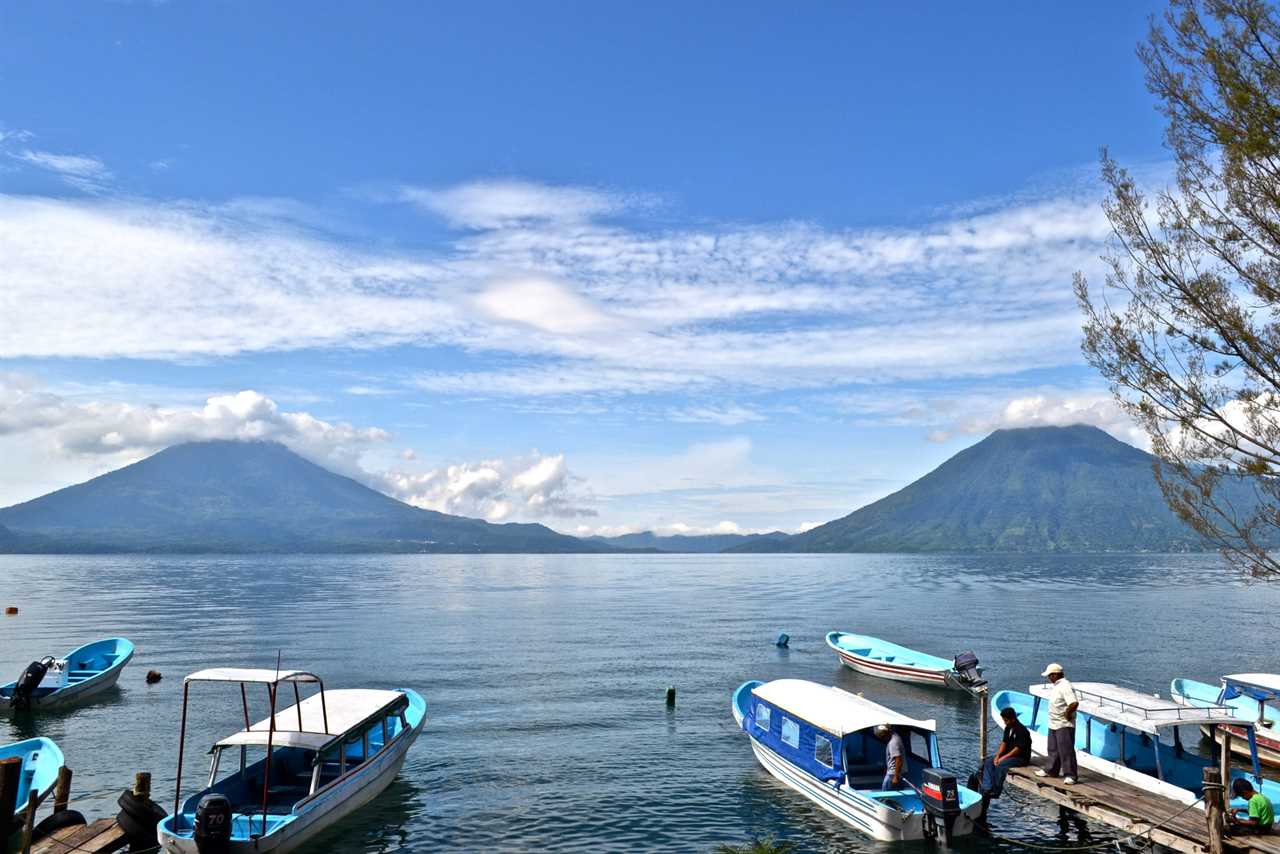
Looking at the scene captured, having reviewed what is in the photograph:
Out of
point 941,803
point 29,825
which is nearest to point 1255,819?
point 941,803

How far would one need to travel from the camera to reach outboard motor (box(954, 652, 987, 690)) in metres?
49.4

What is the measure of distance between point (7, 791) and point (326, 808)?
8.78 m

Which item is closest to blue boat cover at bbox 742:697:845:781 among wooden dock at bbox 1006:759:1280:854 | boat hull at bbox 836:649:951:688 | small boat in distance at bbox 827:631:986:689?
wooden dock at bbox 1006:759:1280:854

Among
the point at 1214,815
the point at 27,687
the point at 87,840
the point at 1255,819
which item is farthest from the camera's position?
the point at 27,687

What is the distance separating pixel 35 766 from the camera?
29.1 metres

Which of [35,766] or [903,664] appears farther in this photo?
[903,664]

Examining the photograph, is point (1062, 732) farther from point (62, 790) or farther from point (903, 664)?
point (62, 790)

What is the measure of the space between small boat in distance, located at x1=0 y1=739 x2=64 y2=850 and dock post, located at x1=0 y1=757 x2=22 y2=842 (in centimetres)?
219

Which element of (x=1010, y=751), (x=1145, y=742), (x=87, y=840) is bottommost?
(x=87, y=840)

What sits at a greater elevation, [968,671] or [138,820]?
[968,671]

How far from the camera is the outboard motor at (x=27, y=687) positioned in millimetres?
46469

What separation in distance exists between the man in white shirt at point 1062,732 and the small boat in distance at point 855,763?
3254mm

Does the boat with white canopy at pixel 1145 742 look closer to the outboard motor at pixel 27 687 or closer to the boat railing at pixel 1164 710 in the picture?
the boat railing at pixel 1164 710


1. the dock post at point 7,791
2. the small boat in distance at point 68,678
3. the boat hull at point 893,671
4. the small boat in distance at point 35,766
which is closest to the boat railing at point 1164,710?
the boat hull at point 893,671
